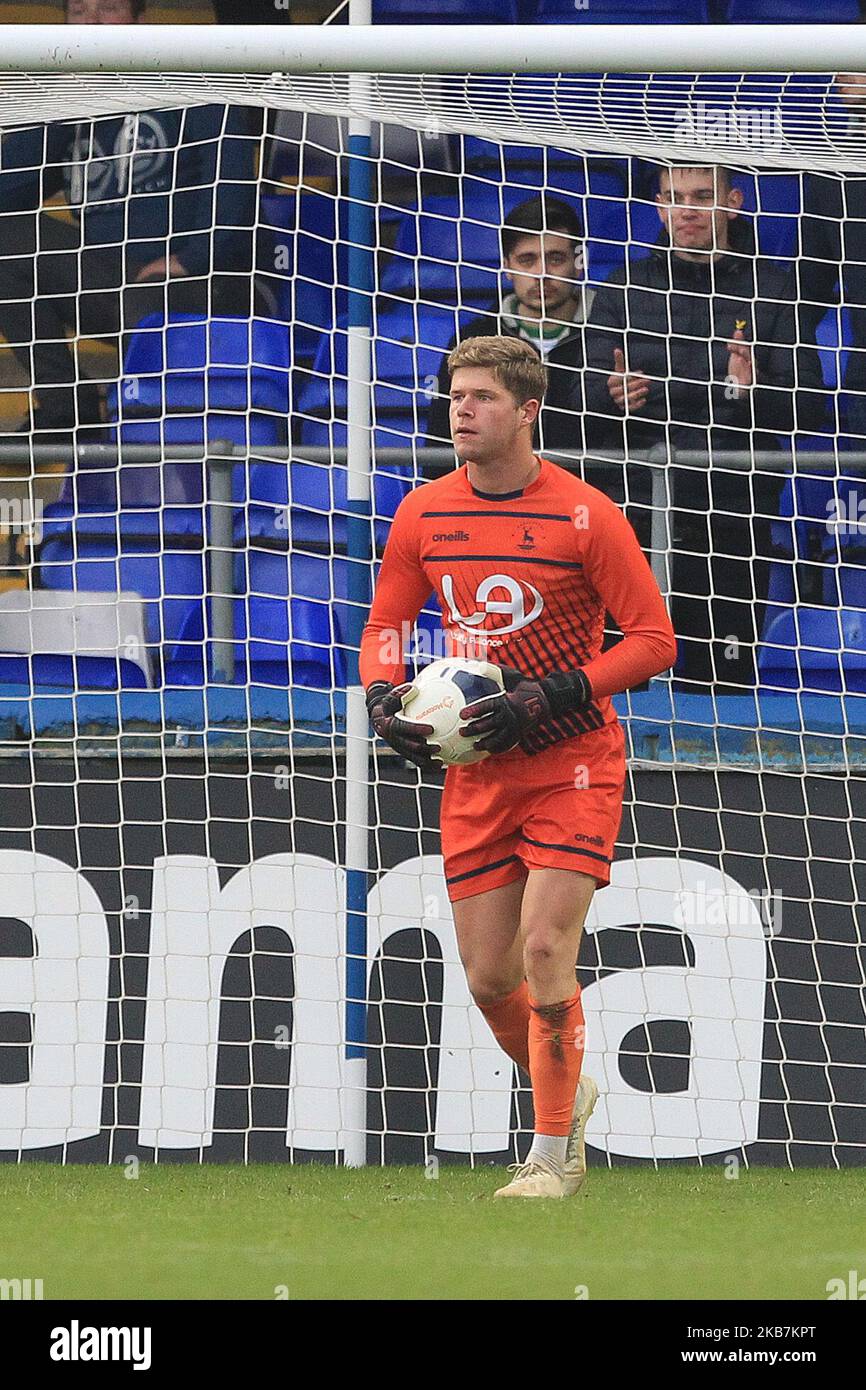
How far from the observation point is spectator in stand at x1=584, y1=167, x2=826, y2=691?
559 centimetres

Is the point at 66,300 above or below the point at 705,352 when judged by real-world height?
above

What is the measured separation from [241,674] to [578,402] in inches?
56.3

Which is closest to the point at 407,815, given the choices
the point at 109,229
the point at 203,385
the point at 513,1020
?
the point at 513,1020

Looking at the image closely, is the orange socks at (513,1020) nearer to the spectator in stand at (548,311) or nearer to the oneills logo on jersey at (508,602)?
the oneills logo on jersey at (508,602)

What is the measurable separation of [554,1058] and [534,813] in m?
0.53

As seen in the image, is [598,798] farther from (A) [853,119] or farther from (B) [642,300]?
(B) [642,300]

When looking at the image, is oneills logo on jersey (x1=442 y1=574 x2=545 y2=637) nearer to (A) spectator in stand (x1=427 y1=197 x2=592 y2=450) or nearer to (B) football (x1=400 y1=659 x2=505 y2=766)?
(B) football (x1=400 y1=659 x2=505 y2=766)

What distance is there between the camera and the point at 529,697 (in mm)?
3807

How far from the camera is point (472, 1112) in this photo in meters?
4.91

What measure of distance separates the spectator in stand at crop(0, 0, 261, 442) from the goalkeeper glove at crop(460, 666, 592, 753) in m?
2.94

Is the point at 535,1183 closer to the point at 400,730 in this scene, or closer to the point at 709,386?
the point at 400,730

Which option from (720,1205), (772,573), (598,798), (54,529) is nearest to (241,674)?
(54,529)
